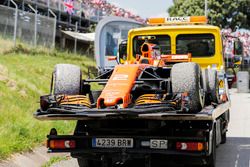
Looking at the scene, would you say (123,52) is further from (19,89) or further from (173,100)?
(173,100)

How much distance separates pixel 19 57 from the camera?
700 inches

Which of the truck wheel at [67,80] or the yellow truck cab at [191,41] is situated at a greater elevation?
the yellow truck cab at [191,41]

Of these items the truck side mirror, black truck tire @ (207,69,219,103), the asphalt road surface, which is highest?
the truck side mirror

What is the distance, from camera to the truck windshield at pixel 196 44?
11891mm

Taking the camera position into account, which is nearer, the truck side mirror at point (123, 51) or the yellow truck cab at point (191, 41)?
the yellow truck cab at point (191, 41)

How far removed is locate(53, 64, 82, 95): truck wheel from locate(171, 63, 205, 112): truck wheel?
1.51 m

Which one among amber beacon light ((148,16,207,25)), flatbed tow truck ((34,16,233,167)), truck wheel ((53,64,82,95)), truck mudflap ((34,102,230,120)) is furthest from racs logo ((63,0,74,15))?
truck mudflap ((34,102,230,120))

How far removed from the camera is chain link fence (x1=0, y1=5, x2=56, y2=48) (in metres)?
20.4

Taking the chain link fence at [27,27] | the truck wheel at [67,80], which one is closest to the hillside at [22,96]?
the chain link fence at [27,27]

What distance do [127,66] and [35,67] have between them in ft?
30.1

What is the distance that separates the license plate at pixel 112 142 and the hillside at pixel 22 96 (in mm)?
1632

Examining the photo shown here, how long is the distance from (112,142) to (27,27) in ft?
49.8

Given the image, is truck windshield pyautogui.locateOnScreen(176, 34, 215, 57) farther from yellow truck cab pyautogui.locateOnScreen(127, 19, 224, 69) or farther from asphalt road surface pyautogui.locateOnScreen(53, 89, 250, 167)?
asphalt road surface pyautogui.locateOnScreen(53, 89, 250, 167)

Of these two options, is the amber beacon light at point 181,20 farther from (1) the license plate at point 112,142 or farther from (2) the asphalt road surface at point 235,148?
(1) the license plate at point 112,142
